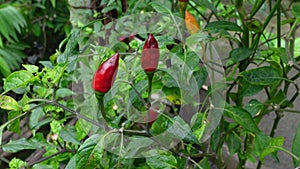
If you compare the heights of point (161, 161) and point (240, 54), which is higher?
point (240, 54)

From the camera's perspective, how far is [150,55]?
532 mm

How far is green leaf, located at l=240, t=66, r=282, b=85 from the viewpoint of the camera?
708 mm

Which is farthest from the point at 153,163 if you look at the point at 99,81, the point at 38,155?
the point at 38,155

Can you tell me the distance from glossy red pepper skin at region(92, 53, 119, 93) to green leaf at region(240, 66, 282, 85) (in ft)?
0.97

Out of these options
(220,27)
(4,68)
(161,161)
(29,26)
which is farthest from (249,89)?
(29,26)

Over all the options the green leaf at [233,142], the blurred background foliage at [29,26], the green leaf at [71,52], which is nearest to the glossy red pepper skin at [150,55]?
the green leaf at [71,52]

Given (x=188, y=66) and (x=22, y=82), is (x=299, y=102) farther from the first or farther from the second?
(x=22, y=82)

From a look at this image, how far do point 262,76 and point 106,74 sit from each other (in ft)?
1.09

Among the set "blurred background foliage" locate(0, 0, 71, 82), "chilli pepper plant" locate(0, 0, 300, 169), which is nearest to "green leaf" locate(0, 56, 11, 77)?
"blurred background foliage" locate(0, 0, 71, 82)

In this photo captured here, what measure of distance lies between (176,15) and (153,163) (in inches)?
10.8

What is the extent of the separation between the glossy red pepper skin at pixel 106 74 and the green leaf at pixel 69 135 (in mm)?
236

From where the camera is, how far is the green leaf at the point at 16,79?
1.78 ft

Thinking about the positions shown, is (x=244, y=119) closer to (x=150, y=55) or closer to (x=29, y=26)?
(x=150, y=55)

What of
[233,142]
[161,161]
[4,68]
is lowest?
[4,68]
